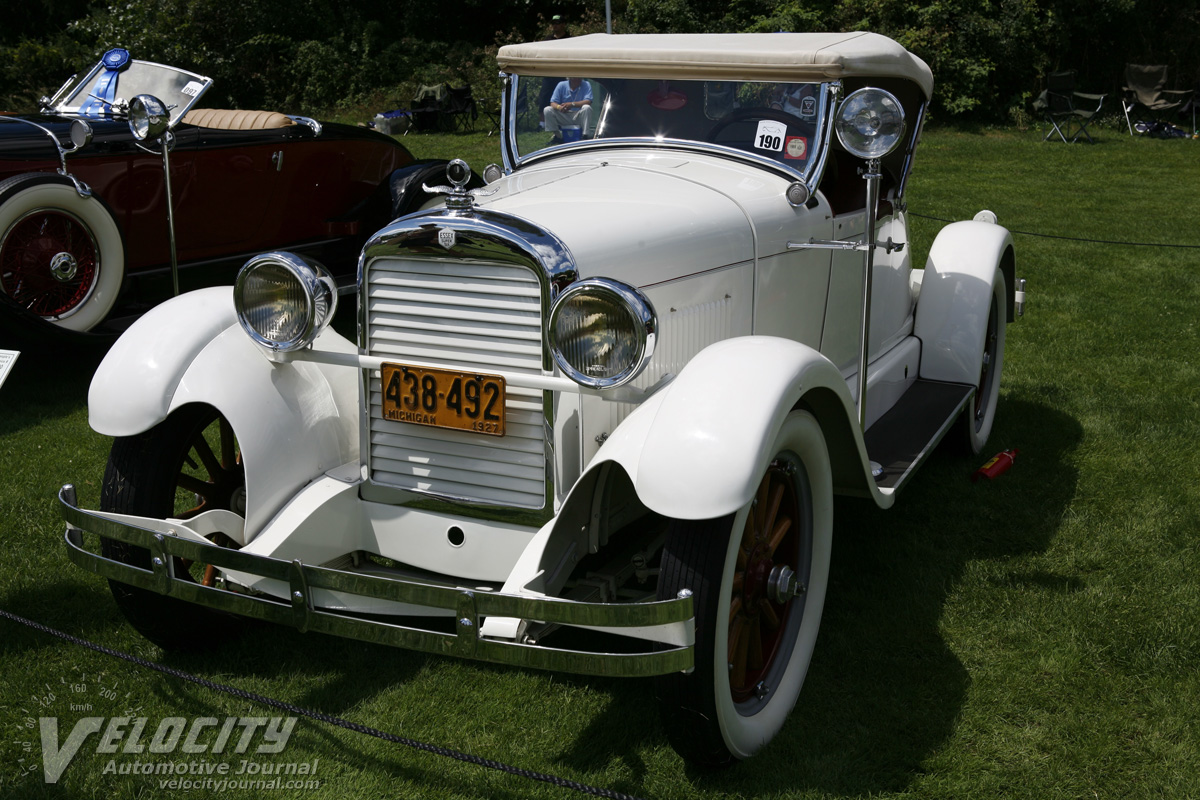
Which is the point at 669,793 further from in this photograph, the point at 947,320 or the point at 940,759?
the point at 947,320

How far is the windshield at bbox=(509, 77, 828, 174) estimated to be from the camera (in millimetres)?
3676

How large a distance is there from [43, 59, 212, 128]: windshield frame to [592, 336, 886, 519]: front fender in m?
4.95

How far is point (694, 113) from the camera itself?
3760 millimetres

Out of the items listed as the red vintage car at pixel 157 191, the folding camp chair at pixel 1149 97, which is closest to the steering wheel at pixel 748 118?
the red vintage car at pixel 157 191

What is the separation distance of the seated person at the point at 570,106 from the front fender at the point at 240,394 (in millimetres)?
1359

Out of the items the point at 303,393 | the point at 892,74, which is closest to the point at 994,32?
the point at 892,74

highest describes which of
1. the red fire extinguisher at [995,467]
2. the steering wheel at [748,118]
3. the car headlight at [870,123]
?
the car headlight at [870,123]

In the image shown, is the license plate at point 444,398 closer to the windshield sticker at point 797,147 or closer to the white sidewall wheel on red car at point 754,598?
the white sidewall wheel on red car at point 754,598

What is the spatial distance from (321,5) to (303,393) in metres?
21.7

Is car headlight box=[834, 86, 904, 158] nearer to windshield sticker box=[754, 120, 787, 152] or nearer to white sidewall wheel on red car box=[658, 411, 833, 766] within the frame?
windshield sticker box=[754, 120, 787, 152]

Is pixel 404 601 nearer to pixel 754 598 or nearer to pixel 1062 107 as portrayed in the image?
pixel 754 598

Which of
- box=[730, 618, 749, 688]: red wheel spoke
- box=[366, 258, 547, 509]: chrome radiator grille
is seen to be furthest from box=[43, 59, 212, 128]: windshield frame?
box=[730, 618, 749, 688]: red wheel spoke

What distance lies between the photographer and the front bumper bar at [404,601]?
223 cm

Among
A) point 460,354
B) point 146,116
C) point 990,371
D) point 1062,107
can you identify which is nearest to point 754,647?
point 460,354
